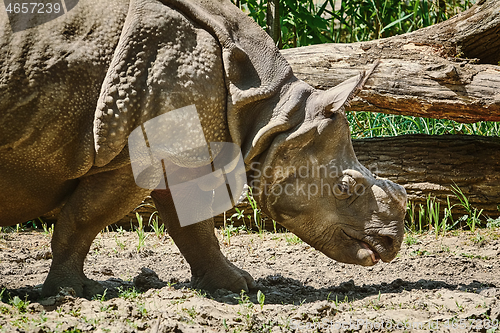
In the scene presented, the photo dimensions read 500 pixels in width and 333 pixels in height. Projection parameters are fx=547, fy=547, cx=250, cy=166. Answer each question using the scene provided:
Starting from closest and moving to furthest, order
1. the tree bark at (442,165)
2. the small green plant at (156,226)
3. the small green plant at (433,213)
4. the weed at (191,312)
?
the weed at (191,312) → the small green plant at (433,213) → the tree bark at (442,165) → the small green plant at (156,226)

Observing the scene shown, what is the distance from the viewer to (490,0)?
17.8ft

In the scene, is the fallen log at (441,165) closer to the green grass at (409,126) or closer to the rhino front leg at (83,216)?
the green grass at (409,126)

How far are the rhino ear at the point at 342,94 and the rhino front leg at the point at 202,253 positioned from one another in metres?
1.18

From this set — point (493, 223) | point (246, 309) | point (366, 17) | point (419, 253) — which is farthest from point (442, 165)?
point (366, 17)

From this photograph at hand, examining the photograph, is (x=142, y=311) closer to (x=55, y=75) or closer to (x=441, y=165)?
(x=55, y=75)

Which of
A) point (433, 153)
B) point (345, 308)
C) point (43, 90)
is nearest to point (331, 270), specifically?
point (345, 308)

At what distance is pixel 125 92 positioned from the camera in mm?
2838

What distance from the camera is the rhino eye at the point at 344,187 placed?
328 centimetres

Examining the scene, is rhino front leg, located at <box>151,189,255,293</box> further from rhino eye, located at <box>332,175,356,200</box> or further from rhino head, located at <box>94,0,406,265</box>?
rhino eye, located at <box>332,175,356,200</box>

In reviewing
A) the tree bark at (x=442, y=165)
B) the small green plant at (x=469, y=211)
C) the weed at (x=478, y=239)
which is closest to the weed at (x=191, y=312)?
the weed at (x=478, y=239)

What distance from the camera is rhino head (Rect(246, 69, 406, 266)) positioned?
3.23 meters

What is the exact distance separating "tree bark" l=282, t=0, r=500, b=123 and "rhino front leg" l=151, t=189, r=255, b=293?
232cm

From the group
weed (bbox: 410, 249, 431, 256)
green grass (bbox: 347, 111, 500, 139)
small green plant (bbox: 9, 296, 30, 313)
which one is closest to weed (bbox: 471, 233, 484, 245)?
weed (bbox: 410, 249, 431, 256)

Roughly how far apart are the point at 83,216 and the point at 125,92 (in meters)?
0.77
